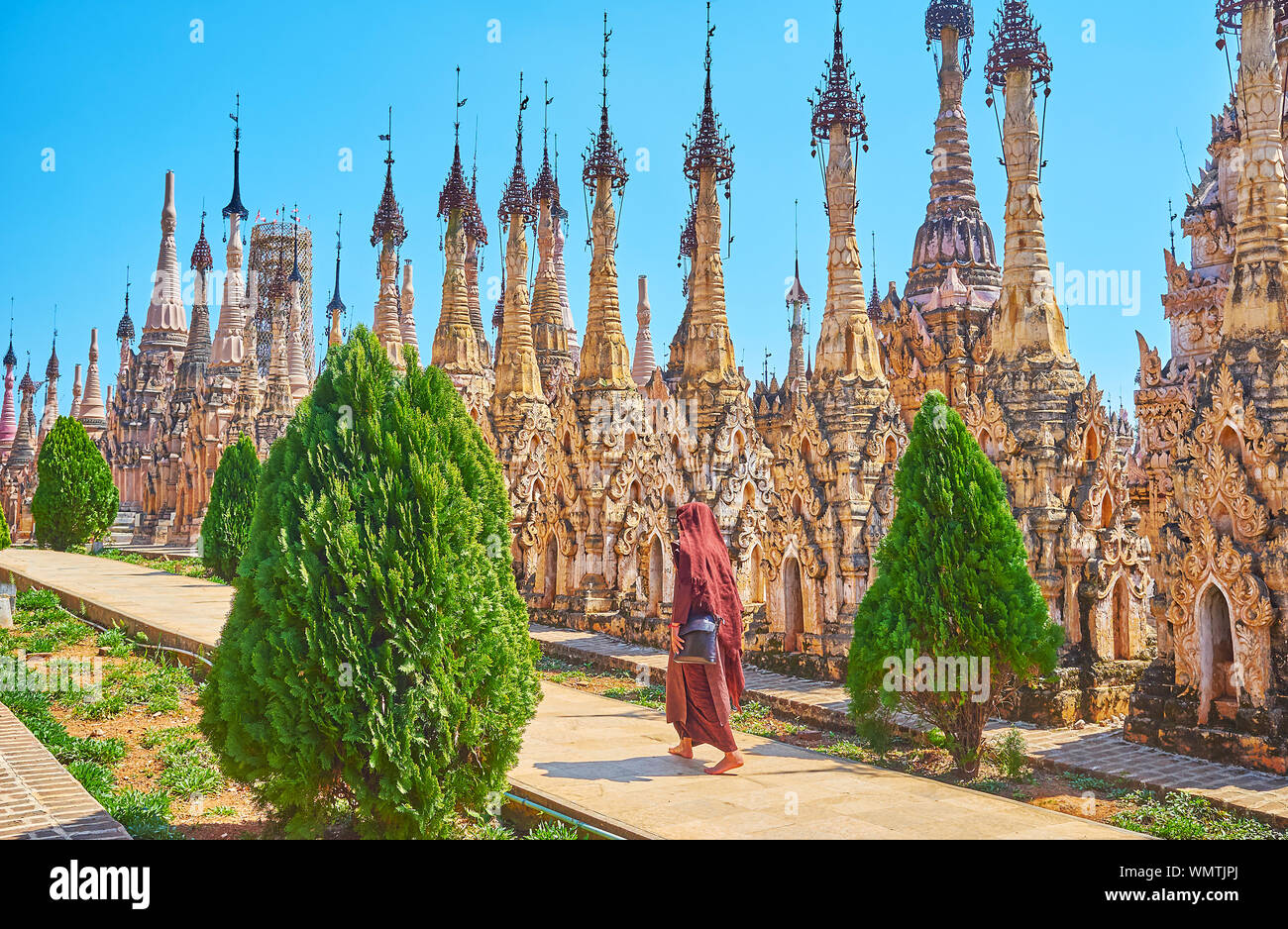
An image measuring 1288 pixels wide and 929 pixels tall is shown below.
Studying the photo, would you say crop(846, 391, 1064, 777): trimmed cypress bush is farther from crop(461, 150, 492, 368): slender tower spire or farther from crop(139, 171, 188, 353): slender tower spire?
crop(139, 171, 188, 353): slender tower spire

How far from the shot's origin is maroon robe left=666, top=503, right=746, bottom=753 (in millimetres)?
8727

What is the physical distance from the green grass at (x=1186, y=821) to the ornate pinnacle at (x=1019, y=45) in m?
9.55

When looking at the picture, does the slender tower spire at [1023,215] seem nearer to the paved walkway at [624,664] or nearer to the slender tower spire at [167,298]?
the paved walkway at [624,664]

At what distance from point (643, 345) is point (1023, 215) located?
21291 millimetres

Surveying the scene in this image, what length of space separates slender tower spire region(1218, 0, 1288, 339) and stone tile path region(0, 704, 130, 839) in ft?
34.5

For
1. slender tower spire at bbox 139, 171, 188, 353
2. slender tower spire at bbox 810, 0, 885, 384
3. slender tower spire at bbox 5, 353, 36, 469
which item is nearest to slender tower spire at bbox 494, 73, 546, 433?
slender tower spire at bbox 810, 0, 885, 384

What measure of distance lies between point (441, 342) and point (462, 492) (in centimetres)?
2057

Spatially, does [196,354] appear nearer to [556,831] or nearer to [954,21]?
Result: [954,21]

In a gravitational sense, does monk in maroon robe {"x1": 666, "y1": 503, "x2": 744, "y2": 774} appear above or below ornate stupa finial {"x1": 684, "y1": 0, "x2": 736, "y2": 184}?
below

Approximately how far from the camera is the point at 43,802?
21.7 feet

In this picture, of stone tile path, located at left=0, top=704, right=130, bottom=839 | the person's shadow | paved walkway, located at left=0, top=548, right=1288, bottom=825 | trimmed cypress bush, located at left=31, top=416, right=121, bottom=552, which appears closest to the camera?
stone tile path, located at left=0, top=704, right=130, bottom=839

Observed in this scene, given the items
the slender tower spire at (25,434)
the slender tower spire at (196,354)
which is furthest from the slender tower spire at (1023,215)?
the slender tower spire at (25,434)
